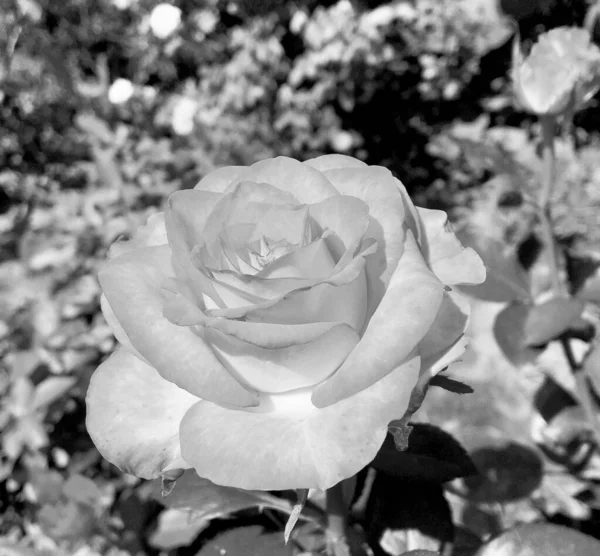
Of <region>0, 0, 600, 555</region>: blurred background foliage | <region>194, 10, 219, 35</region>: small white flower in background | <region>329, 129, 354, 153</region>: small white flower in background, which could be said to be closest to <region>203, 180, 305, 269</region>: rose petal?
<region>0, 0, 600, 555</region>: blurred background foliage

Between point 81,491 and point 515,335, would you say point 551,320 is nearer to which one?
point 515,335

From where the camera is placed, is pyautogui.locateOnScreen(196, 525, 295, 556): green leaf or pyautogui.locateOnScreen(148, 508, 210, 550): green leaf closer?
pyautogui.locateOnScreen(196, 525, 295, 556): green leaf

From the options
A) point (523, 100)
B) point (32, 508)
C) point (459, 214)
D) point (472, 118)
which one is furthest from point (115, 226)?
point (472, 118)

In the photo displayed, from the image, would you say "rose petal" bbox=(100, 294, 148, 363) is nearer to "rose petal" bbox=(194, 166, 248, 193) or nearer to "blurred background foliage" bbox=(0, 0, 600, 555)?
"rose petal" bbox=(194, 166, 248, 193)

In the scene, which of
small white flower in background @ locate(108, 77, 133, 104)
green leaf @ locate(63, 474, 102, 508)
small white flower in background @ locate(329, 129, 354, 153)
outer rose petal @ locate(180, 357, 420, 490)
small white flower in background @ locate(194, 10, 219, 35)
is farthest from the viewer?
small white flower in background @ locate(194, 10, 219, 35)

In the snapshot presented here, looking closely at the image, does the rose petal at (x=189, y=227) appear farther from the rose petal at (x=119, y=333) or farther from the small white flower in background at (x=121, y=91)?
the small white flower in background at (x=121, y=91)

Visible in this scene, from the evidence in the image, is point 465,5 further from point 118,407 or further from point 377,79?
point 118,407

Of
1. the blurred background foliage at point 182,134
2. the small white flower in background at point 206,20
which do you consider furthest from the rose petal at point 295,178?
the small white flower in background at point 206,20
